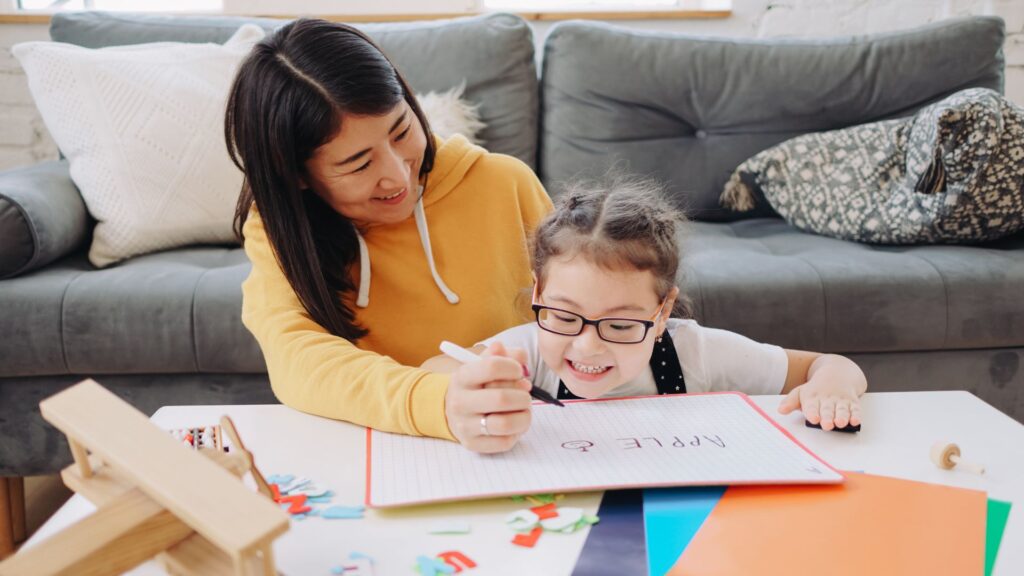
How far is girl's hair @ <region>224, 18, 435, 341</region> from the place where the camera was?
970 mm

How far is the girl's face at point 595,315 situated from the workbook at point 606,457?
2.7 inches

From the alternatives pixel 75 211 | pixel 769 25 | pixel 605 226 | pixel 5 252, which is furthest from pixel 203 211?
pixel 769 25

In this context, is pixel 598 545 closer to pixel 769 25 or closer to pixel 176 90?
pixel 176 90

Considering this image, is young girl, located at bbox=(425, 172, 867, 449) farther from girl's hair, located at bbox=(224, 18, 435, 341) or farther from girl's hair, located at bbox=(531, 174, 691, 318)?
girl's hair, located at bbox=(224, 18, 435, 341)

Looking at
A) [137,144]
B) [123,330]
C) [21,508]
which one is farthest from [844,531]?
[137,144]

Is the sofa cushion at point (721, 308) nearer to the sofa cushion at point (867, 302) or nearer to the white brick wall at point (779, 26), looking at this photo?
the sofa cushion at point (867, 302)

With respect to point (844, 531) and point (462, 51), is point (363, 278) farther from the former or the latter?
point (462, 51)

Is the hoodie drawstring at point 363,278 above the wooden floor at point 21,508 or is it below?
above

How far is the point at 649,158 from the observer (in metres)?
2.24

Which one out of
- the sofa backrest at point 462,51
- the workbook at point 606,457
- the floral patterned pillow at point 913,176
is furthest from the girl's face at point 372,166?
the floral patterned pillow at point 913,176

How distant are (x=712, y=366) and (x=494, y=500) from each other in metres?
0.46

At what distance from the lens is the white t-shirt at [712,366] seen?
1.00 meters

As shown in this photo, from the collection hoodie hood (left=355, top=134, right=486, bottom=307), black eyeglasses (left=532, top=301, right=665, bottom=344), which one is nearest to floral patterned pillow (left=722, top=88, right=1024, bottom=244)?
hoodie hood (left=355, top=134, right=486, bottom=307)

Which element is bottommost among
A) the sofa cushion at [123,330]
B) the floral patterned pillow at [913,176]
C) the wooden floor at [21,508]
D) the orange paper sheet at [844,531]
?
the wooden floor at [21,508]
